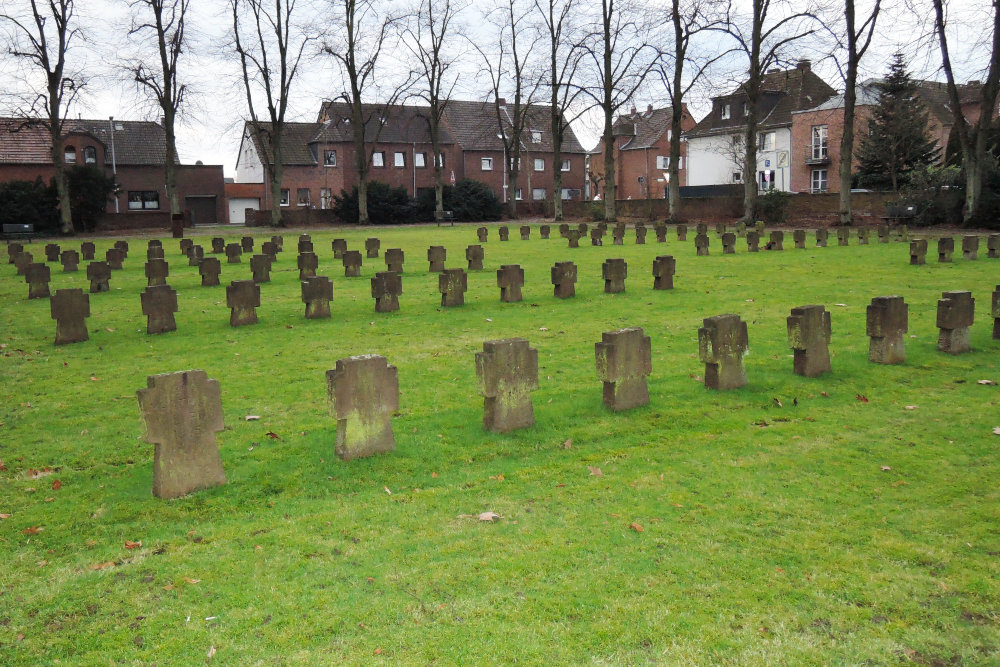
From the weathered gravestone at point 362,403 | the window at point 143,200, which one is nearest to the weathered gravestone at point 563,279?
the weathered gravestone at point 362,403

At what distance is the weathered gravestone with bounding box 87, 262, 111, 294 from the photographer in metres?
18.3

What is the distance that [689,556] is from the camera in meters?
4.91

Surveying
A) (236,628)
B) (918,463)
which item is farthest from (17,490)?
(918,463)

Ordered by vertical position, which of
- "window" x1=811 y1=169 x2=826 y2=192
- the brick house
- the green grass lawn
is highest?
the brick house

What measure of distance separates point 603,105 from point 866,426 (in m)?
37.5

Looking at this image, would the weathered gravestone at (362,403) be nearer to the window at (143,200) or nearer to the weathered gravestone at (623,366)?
the weathered gravestone at (623,366)

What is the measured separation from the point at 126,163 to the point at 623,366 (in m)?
57.8

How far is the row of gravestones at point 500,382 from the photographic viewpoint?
5.92 m

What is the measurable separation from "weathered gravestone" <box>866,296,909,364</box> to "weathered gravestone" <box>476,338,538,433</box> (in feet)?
15.3

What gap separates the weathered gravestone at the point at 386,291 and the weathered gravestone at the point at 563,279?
3.07 metres

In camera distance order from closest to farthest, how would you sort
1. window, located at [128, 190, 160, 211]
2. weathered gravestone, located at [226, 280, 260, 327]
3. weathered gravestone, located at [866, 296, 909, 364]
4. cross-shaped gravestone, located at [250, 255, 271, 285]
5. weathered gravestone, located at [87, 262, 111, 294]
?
1. weathered gravestone, located at [866, 296, 909, 364]
2. weathered gravestone, located at [226, 280, 260, 327]
3. weathered gravestone, located at [87, 262, 111, 294]
4. cross-shaped gravestone, located at [250, 255, 271, 285]
5. window, located at [128, 190, 160, 211]

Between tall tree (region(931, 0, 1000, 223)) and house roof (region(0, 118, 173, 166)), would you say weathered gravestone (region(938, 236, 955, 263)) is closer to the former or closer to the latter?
tall tree (region(931, 0, 1000, 223))

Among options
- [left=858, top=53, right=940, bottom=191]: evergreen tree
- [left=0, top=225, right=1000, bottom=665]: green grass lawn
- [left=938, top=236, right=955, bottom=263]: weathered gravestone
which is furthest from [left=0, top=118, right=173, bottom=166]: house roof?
[left=0, top=225, right=1000, bottom=665]: green grass lawn

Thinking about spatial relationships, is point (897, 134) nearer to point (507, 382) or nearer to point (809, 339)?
point (809, 339)
